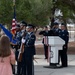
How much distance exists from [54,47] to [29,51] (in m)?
3.65

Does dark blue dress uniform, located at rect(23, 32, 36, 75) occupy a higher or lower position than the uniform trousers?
higher

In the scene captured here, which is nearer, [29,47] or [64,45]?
[29,47]

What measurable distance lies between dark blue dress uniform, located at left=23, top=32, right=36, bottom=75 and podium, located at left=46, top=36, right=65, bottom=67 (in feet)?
10.2

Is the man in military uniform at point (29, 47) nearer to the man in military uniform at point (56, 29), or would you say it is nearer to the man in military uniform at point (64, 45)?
the man in military uniform at point (56, 29)

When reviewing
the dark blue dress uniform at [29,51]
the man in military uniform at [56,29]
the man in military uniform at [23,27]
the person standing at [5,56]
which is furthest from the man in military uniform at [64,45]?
the person standing at [5,56]

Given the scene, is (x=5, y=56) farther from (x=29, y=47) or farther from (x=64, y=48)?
(x=64, y=48)

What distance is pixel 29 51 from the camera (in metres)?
11.2

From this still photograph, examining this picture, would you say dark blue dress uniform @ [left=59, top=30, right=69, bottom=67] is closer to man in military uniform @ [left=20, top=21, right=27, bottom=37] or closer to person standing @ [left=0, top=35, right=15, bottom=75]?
man in military uniform @ [left=20, top=21, right=27, bottom=37]

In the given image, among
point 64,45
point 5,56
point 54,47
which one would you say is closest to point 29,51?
point 54,47

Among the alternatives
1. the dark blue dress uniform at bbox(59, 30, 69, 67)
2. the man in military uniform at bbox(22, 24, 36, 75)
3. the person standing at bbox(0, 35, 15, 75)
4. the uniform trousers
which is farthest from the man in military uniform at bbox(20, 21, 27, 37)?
the person standing at bbox(0, 35, 15, 75)

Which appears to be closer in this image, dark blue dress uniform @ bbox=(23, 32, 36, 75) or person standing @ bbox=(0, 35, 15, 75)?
person standing @ bbox=(0, 35, 15, 75)

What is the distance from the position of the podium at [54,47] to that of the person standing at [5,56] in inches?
294

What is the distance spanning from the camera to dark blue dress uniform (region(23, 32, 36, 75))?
36.6 feet

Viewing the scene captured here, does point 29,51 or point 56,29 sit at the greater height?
point 56,29
